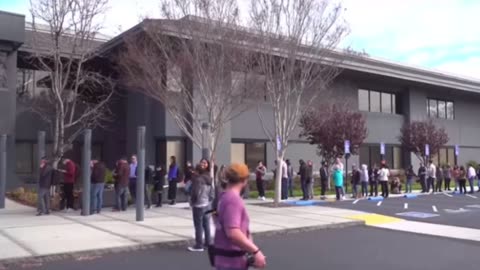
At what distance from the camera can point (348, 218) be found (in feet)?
51.6

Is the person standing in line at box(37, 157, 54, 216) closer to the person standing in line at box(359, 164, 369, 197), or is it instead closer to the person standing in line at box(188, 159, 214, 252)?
the person standing in line at box(188, 159, 214, 252)

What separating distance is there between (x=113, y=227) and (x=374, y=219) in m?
7.48

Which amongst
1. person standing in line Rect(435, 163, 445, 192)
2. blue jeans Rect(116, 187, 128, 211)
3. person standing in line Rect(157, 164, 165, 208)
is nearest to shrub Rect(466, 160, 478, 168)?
person standing in line Rect(435, 163, 445, 192)

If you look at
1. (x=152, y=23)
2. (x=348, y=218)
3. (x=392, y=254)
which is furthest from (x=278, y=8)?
(x=392, y=254)

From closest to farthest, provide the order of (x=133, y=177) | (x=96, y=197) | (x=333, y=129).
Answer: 1. (x=96, y=197)
2. (x=133, y=177)
3. (x=333, y=129)

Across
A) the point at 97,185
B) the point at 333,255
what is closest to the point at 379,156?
the point at 97,185

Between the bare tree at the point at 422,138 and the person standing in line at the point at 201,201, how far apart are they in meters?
27.1

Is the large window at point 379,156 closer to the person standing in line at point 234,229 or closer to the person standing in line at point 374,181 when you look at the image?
the person standing in line at point 374,181

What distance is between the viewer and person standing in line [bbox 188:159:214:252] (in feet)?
34.4

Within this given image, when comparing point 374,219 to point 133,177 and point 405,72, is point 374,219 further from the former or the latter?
point 405,72

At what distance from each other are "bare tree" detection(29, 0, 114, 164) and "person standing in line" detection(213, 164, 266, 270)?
759 inches

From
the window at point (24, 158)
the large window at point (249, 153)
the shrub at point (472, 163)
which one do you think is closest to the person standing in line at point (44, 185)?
the window at point (24, 158)

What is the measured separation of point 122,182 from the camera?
16.9 metres

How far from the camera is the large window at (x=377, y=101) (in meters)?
38.2
